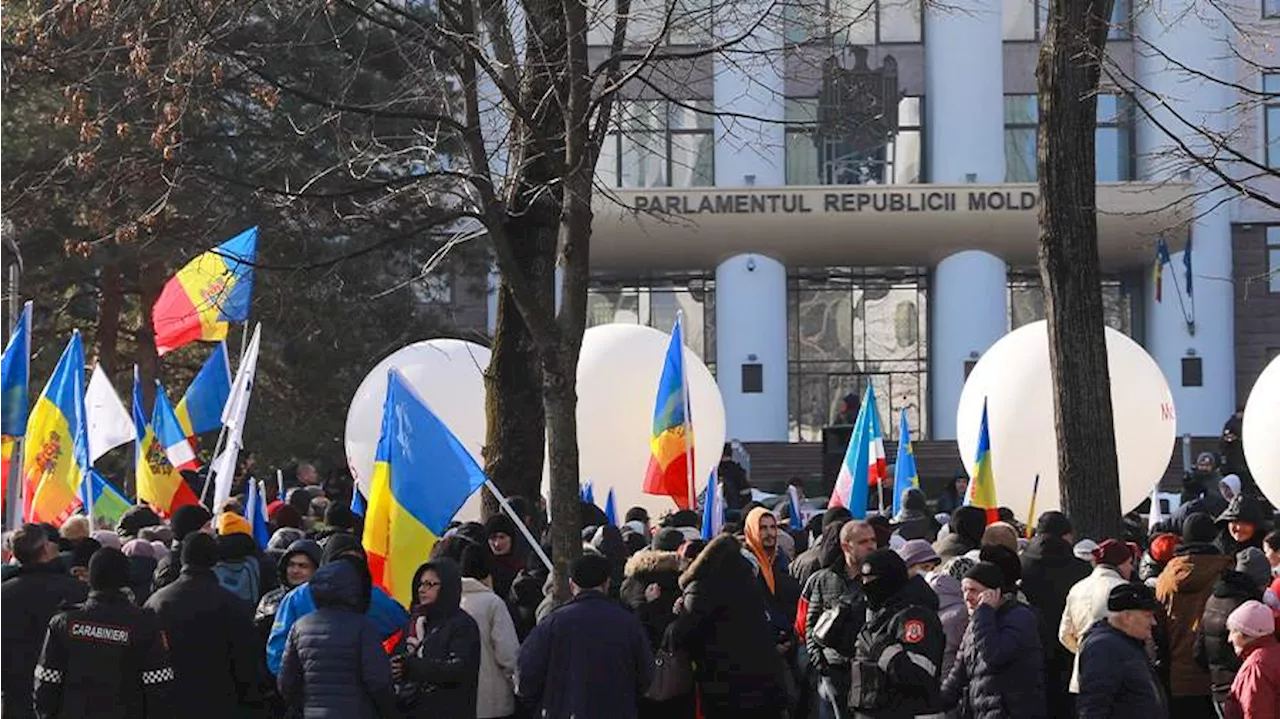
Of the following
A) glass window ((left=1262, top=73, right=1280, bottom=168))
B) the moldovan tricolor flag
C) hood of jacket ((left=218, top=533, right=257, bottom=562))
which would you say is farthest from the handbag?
glass window ((left=1262, top=73, right=1280, bottom=168))

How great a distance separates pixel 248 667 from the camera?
1089 cm

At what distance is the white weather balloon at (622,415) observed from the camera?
19.0 meters

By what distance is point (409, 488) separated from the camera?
487 inches

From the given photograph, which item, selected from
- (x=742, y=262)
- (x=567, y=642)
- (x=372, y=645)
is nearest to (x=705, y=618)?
(x=567, y=642)

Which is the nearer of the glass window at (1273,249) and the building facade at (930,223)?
the building facade at (930,223)

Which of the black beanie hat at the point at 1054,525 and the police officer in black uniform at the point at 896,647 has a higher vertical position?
the black beanie hat at the point at 1054,525

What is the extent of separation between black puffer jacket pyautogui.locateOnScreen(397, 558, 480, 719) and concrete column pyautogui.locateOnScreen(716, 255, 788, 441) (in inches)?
1351

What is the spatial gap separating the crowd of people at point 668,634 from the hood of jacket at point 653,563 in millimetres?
16

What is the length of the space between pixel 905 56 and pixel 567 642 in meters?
37.7

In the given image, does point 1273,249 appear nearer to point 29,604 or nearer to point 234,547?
point 234,547

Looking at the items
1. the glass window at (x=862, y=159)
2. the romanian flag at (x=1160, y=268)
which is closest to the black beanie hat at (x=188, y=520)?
the romanian flag at (x=1160, y=268)

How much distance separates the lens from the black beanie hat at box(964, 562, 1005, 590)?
10.2 m

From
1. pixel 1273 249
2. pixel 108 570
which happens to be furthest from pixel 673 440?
pixel 1273 249

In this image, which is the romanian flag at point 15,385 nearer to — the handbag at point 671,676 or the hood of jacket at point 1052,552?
the handbag at point 671,676
